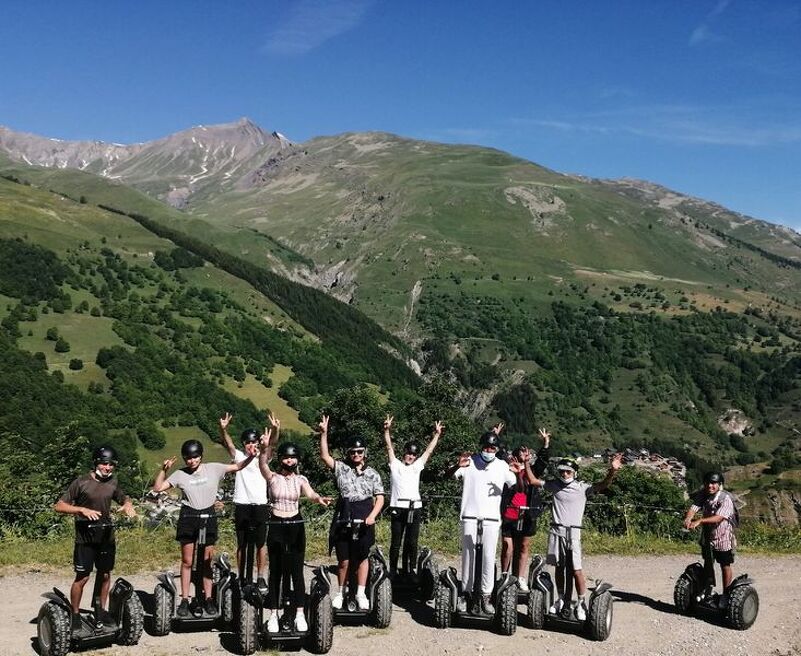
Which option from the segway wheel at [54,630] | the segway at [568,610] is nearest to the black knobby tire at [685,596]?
the segway at [568,610]

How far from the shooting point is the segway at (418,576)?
1319 centimetres

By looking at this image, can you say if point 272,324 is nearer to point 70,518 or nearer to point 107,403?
point 107,403

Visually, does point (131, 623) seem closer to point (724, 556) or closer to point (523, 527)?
point (523, 527)

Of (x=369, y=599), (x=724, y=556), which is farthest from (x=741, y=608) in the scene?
(x=369, y=599)

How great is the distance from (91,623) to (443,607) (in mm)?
5055

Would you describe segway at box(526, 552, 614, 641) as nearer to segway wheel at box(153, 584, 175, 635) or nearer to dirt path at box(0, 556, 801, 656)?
dirt path at box(0, 556, 801, 656)

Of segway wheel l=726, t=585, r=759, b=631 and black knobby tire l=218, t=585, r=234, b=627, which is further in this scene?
segway wheel l=726, t=585, r=759, b=631

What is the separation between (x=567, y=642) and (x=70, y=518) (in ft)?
40.6

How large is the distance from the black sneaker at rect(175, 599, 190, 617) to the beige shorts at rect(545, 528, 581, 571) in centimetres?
551

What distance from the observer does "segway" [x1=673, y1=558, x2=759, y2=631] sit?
40.8 ft

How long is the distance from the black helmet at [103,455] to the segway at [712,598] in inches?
383

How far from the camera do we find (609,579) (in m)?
15.9

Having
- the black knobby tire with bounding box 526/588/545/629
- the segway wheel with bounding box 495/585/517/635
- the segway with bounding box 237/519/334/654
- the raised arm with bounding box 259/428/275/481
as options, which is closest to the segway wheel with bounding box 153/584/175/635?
the segway with bounding box 237/519/334/654

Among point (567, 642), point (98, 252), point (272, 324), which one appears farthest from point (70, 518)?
point (98, 252)
